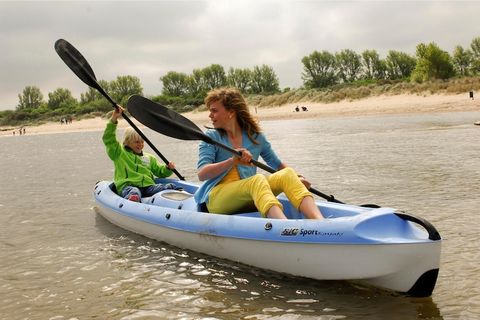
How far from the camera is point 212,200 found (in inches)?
173

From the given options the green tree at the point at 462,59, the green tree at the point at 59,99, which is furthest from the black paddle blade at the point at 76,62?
the green tree at the point at 59,99

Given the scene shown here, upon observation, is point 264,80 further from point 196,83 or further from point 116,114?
point 116,114

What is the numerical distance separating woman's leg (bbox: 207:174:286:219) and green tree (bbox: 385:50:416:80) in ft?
196

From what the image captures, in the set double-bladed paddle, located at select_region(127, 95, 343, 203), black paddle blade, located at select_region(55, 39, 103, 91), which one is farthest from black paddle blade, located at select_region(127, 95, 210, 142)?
black paddle blade, located at select_region(55, 39, 103, 91)

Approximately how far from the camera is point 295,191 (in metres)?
3.96

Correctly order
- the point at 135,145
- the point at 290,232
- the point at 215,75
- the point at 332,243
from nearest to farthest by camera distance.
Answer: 1. the point at 332,243
2. the point at 290,232
3. the point at 135,145
4. the point at 215,75

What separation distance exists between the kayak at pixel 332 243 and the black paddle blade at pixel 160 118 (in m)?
0.77

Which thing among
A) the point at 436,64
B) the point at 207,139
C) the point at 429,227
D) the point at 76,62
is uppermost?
the point at 436,64

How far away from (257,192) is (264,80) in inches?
2535

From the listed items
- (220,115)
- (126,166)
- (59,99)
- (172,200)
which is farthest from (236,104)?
(59,99)

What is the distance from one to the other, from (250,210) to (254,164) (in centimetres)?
39

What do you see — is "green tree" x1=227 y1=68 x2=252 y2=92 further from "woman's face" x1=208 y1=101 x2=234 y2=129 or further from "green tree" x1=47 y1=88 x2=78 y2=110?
"woman's face" x1=208 y1=101 x2=234 y2=129

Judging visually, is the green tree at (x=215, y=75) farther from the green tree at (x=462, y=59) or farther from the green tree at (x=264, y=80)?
the green tree at (x=462, y=59)

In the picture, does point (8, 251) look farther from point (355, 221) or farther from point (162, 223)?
point (355, 221)
